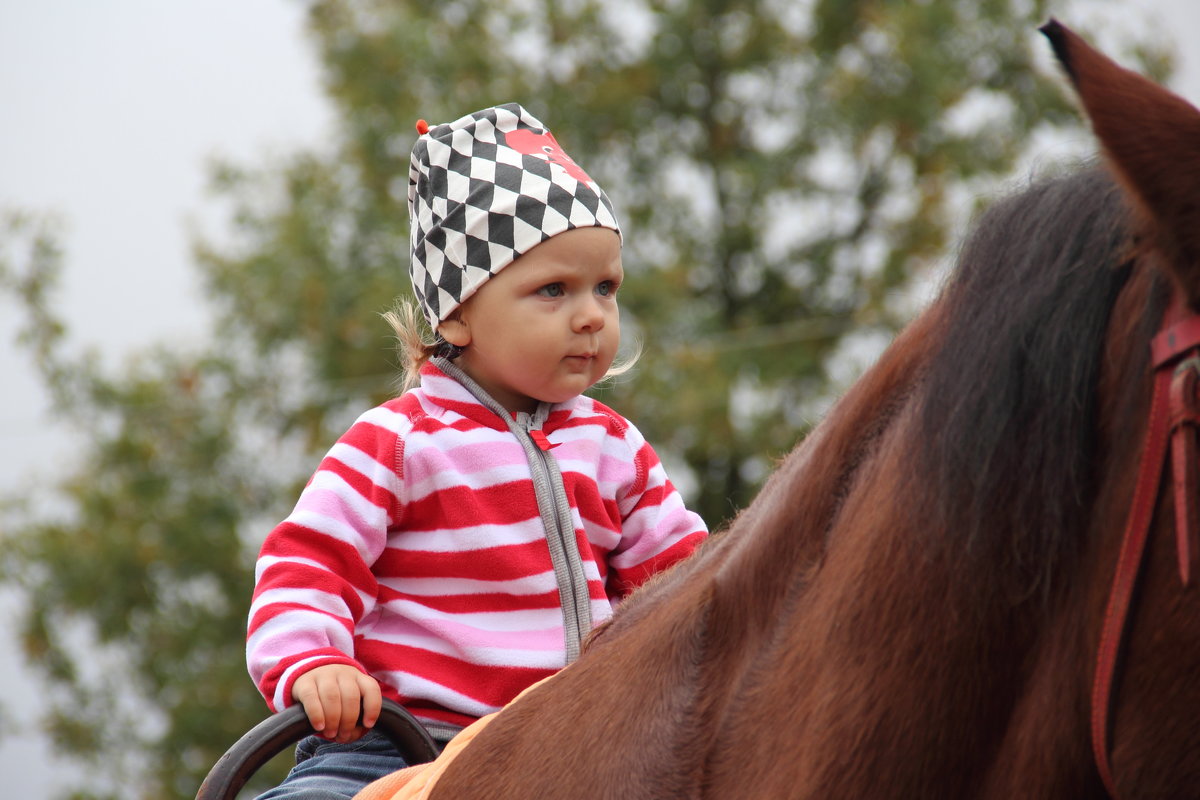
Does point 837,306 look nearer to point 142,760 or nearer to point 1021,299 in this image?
point 142,760

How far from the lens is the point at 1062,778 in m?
1.06

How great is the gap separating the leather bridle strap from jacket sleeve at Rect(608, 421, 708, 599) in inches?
50.0

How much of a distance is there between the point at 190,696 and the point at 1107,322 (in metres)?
12.8

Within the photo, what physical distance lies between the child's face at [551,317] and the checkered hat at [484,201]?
27mm

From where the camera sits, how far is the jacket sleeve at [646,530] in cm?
228

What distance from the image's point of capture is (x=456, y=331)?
87.7 inches

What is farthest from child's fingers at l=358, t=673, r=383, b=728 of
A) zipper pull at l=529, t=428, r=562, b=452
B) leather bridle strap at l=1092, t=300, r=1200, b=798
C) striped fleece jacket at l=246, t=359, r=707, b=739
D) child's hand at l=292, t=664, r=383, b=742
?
leather bridle strap at l=1092, t=300, r=1200, b=798

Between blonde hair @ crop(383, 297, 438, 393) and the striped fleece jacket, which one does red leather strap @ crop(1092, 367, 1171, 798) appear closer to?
the striped fleece jacket

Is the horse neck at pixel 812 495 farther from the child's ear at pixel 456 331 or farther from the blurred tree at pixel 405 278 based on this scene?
the blurred tree at pixel 405 278

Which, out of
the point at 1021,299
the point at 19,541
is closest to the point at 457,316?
the point at 1021,299

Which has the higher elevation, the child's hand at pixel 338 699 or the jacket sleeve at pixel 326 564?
the jacket sleeve at pixel 326 564

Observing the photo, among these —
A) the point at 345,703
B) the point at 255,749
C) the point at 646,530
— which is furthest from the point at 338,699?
the point at 646,530

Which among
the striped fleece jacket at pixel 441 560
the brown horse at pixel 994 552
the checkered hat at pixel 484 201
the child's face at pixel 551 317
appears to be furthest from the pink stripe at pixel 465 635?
the brown horse at pixel 994 552

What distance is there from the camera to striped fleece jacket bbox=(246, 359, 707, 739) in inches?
76.8
